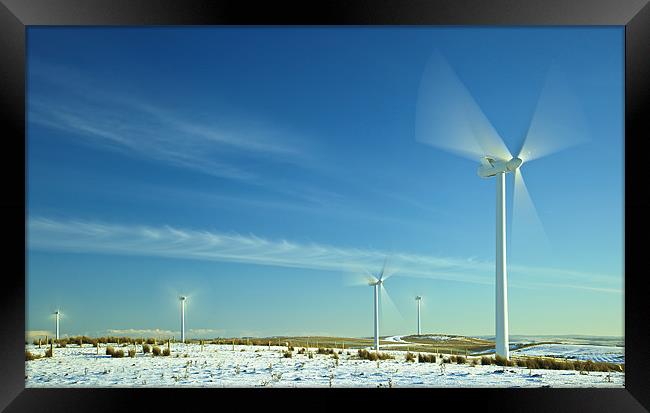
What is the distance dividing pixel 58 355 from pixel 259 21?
5315mm

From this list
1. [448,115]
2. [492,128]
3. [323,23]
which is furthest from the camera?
[492,128]

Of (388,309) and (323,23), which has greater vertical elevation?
(323,23)

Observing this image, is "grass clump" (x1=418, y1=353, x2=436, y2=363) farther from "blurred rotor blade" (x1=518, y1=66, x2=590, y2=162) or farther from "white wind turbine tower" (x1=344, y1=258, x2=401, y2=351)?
"white wind turbine tower" (x1=344, y1=258, x2=401, y2=351)

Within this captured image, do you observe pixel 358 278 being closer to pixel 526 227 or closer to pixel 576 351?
pixel 576 351

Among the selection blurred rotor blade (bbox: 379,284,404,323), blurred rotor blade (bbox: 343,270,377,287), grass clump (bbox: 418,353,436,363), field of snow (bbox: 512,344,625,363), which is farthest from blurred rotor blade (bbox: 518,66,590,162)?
blurred rotor blade (bbox: 343,270,377,287)

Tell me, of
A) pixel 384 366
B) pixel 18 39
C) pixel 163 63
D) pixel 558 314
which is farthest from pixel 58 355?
pixel 163 63

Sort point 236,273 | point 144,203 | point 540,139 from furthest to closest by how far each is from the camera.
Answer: point 144,203 → point 236,273 → point 540,139

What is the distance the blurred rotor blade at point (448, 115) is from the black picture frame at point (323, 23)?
356cm

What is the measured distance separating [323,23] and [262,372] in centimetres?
392

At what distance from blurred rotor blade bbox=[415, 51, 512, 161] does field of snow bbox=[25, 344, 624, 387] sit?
111 inches

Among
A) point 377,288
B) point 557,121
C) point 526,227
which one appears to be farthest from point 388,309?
point 557,121

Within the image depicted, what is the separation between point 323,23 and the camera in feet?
11.7

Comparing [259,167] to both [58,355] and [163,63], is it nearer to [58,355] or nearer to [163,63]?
[163,63]

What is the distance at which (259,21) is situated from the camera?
3533mm
